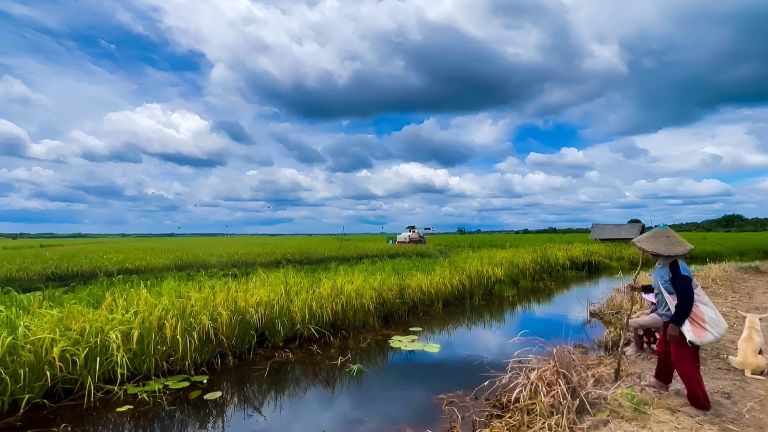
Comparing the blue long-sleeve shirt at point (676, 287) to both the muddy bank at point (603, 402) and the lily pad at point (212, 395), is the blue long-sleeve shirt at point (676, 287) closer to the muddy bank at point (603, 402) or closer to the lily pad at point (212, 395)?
the muddy bank at point (603, 402)

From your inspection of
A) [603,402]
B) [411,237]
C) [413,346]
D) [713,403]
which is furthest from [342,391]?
[411,237]

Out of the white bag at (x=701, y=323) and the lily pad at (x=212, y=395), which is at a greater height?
the white bag at (x=701, y=323)

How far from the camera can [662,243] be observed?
3963 millimetres

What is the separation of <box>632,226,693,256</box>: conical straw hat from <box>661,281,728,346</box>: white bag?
1.25 ft

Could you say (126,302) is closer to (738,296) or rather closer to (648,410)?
(648,410)

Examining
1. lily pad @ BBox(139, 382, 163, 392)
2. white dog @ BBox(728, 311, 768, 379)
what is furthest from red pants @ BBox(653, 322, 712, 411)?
lily pad @ BBox(139, 382, 163, 392)

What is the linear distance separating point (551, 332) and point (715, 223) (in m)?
76.2

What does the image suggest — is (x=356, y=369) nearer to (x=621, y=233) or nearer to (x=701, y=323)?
(x=701, y=323)

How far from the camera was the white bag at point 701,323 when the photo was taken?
3859 mm

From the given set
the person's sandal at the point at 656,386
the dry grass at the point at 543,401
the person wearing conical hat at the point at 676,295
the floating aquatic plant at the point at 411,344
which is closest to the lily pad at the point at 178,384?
the dry grass at the point at 543,401

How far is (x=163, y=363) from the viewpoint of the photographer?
564cm

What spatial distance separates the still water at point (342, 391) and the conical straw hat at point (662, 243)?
256 cm

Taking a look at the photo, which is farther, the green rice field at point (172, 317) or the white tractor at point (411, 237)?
the white tractor at point (411, 237)

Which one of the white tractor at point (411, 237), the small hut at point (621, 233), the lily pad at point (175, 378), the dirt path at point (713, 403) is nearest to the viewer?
the dirt path at point (713, 403)
